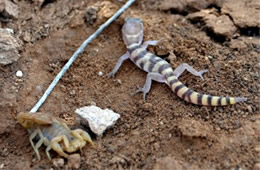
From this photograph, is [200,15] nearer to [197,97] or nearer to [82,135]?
[197,97]

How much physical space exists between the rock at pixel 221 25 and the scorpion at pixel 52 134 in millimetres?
2925

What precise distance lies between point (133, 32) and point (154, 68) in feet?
2.92

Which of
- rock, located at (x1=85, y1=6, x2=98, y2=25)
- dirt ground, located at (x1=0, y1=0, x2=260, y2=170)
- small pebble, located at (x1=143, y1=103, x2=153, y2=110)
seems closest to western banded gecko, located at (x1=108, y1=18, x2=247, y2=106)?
dirt ground, located at (x1=0, y1=0, x2=260, y2=170)

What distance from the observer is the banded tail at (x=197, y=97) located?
4719mm

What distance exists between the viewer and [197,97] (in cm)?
Answer: 487

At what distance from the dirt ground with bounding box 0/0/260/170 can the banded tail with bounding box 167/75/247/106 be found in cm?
9

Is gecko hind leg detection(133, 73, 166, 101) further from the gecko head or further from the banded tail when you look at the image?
the gecko head

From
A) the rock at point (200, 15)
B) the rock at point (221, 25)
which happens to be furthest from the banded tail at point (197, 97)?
the rock at point (200, 15)

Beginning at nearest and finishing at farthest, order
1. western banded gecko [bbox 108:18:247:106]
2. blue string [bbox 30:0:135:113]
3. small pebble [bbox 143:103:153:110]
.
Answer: western banded gecko [bbox 108:18:247:106] < small pebble [bbox 143:103:153:110] < blue string [bbox 30:0:135:113]

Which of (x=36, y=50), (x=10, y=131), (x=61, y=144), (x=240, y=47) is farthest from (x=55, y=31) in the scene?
(x=240, y=47)

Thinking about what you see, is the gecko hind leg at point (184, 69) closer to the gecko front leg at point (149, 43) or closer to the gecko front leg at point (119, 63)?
the gecko front leg at point (149, 43)

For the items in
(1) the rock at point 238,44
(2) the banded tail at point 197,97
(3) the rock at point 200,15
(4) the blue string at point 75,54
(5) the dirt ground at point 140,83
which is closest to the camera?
(5) the dirt ground at point 140,83

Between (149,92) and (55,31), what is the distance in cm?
208

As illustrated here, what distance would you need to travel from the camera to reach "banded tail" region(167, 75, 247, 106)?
15.5 ft
